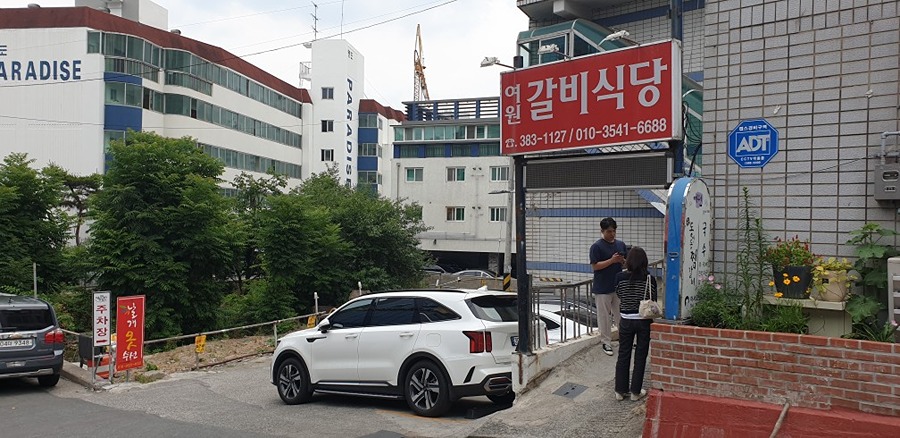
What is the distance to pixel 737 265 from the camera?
21.9 ft

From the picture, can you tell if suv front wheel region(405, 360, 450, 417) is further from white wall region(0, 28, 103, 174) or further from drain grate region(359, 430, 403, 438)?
white wall region(0, 28, 103, 174)

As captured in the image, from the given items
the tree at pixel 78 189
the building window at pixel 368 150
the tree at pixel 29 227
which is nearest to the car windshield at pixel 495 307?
the tree at pixel 29 227

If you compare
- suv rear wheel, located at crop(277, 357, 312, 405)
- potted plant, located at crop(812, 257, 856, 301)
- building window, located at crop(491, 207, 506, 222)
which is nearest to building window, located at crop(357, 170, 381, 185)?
building window, located at crop(491, 207, 506, 222)

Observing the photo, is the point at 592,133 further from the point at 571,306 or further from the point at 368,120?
the point at 368,120

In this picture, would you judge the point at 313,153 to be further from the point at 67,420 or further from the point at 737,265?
the point at 737,265

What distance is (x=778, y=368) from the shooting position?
5.48 m

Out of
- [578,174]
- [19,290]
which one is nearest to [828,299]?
[578,174]

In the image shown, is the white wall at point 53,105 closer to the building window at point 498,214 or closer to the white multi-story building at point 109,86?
the white multi-story building at point 109,86

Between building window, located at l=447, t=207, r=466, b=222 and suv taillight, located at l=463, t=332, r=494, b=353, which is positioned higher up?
building window, located at l=447, t=207, r=466, b=222

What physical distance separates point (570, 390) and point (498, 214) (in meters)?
43.4

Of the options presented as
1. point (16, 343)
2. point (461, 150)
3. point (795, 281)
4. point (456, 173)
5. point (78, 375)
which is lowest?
point (78, 375)

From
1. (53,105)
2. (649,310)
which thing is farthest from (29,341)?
(53,105)

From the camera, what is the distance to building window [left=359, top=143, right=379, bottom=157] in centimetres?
6322

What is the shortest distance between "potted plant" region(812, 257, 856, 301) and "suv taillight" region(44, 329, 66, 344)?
11.6m
